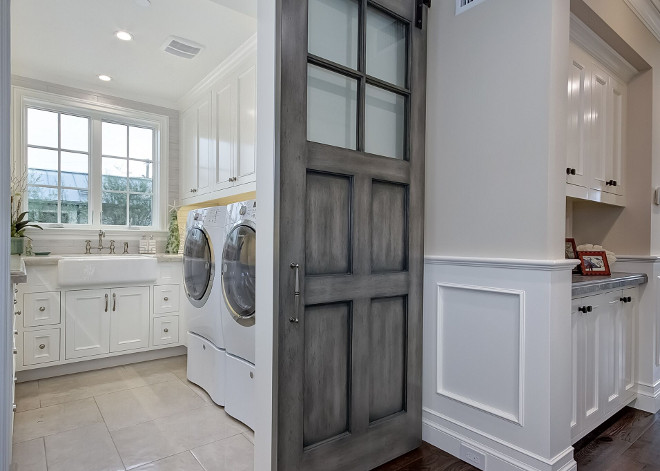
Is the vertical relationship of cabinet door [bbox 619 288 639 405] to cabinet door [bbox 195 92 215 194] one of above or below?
below

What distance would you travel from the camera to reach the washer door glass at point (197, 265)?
104 inches

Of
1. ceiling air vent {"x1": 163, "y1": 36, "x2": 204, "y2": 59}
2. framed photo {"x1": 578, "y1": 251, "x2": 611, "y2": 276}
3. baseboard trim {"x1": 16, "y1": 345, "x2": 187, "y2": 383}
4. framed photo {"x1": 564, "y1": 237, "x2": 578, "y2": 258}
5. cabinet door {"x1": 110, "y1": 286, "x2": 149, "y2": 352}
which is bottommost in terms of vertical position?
baseboard trim {"x1": 16, "y1": 345, "x2": 187, "y2": 383}

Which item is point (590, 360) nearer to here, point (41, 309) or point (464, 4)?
point (464, 4)

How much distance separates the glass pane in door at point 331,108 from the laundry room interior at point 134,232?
0.64m

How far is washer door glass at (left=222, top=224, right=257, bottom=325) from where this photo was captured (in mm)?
2188

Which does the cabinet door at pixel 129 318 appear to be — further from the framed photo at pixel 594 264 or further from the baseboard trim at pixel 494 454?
the framed photo at pixel 594 264

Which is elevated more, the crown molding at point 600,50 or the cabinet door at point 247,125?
the crown molding at point 600,50

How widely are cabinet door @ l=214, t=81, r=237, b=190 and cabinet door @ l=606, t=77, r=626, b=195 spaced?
8.76 feet

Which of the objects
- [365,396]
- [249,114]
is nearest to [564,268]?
[365,396]

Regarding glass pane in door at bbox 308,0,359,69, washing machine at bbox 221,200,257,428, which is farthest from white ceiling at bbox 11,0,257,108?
washing machine at bbox 221,200,257,428

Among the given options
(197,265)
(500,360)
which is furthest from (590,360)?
(197,265)

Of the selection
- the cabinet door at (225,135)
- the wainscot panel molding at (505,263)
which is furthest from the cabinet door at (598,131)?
the cabinet door at (225,135)

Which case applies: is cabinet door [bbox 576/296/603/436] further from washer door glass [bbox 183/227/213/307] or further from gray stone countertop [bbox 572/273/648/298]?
washer door glass [bbox 183/227/213/307]

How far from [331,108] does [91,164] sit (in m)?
3.10
